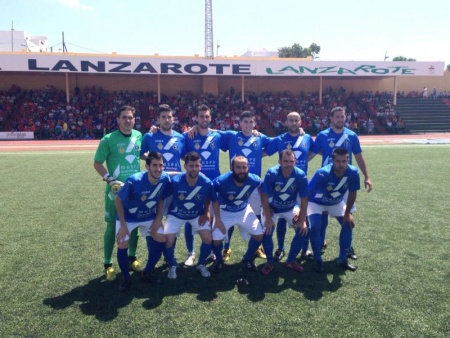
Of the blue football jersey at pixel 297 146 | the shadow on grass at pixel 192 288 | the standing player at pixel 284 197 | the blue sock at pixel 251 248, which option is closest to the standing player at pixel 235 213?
the blue sock at pixel 251 248

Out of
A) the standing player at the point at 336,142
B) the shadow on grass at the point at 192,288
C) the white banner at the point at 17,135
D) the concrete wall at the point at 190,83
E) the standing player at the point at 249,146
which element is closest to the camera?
the shadow on grass at the point at 192,288

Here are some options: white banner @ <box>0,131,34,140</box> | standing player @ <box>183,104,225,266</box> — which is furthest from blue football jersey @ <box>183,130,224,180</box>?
white banner @ <box>0,131,34,140</box>

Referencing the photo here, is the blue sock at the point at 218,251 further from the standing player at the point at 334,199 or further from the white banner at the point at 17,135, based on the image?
the white banner at the point at 17,135

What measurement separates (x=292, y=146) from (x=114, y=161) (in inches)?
101

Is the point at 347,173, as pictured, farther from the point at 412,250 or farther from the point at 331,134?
the point at 412,250

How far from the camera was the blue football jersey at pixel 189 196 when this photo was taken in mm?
4663

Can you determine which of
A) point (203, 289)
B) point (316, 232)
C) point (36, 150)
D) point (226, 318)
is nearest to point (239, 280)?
point (203, 289)

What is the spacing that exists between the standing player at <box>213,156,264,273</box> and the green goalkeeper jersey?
1.15 meters

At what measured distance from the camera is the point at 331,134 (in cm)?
565

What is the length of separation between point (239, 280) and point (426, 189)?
7223 mm

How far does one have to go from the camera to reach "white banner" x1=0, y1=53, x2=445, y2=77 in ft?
87.3

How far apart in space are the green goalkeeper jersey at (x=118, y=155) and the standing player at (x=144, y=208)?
1.27 feet

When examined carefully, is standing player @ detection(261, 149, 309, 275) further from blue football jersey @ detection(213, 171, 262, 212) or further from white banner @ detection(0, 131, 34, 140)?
white banner @ detection(0, 131, 34, 140)

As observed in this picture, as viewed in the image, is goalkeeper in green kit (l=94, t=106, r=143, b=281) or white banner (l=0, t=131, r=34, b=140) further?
white banner (l=0, t=131, r=34, b=140)
